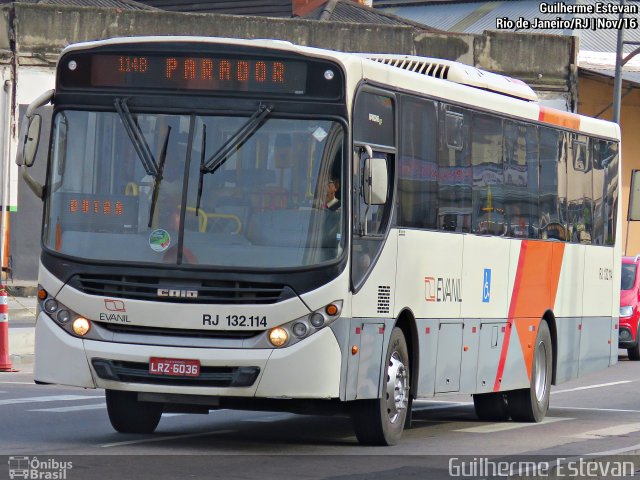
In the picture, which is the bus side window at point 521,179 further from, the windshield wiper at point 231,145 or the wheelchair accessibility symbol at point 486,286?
the windshield wiper at point 231,145

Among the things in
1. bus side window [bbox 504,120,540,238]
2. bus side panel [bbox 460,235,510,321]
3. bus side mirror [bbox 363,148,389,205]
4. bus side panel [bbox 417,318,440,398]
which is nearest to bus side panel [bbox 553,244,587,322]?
bus side window [bbox 504,120,540,238]

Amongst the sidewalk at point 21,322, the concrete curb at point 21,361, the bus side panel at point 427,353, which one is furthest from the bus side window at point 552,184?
the concrete curb at point 21,361

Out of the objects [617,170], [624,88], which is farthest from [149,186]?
[624,88]

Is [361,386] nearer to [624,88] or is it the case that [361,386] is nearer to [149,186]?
[149,186]

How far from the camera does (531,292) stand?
626 inches

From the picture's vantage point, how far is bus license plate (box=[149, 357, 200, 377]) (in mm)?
11273

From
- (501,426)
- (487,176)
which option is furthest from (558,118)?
(501,426)

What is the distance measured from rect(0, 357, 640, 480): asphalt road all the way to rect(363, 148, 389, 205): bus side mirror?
6.42 feet

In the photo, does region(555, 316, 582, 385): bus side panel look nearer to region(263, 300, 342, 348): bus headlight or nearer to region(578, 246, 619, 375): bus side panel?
region(578, 246, 619, 375): bus side panel

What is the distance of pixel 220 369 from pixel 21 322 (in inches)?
747

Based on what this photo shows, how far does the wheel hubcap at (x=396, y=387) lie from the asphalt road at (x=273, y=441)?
0.31 m

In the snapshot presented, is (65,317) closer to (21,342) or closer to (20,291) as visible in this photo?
(21,342)

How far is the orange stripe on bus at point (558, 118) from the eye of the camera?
647 inches

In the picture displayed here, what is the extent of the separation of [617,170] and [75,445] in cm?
922
